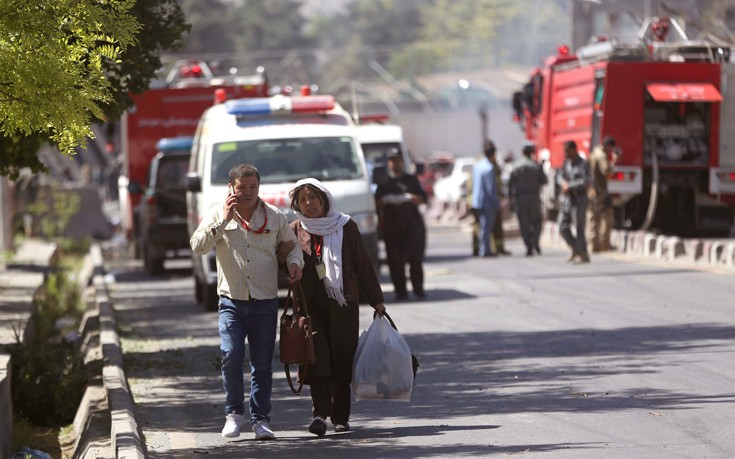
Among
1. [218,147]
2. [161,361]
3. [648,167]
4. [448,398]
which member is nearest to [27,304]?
[218,147]

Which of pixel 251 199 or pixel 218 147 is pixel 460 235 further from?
pixel 251 199

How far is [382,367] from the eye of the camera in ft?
29.6

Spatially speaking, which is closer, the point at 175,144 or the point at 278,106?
the point at 278,106

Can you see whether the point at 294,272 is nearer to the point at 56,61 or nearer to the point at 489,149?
the point at 56,61

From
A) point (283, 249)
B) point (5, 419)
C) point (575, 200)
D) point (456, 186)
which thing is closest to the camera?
point (283, 249)

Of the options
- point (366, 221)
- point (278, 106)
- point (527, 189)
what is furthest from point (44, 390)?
point (527, 189)

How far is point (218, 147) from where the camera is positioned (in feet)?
57.1

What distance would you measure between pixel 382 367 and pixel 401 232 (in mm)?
8932

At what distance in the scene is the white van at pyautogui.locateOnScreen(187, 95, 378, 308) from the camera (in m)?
16.8

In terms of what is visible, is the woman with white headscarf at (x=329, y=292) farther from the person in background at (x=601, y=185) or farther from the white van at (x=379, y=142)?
the white van at (x=379, y=142)

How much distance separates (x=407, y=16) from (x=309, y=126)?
142 meters

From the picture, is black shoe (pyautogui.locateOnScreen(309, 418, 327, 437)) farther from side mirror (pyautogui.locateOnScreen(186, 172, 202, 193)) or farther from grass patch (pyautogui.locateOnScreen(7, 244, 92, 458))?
side mirror (pyautogui.locateOnScreen(186, 172, 202, 193))

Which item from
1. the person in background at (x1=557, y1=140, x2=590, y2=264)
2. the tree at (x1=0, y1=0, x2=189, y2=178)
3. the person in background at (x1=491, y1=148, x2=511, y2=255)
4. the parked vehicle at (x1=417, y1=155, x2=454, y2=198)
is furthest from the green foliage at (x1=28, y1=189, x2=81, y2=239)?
the tree at (x1=0, y1=0, x2=189, y2=178)

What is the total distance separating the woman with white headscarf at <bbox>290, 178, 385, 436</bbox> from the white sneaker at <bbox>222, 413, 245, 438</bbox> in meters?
0.44
